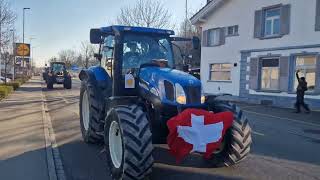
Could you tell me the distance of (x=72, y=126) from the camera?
44.8 ft

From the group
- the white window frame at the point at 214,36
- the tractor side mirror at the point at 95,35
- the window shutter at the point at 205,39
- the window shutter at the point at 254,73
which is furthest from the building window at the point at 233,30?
the tractor side mirror at the point at 95,35

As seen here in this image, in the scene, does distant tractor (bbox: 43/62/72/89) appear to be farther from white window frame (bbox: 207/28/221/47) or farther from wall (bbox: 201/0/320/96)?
white window frame (bbox: 207/28/221/47)

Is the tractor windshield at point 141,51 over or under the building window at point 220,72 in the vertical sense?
over

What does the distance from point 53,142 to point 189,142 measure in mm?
4599

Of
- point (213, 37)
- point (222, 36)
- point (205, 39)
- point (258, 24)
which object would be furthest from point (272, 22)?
point (205, 39)

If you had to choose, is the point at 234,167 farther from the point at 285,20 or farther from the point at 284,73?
the point at 285,20

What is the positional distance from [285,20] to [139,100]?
18.6 metres

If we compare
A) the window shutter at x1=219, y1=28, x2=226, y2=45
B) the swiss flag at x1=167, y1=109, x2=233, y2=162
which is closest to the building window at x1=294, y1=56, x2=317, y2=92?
the window shutter at x1=219, y1=28, x2=226, y2=45

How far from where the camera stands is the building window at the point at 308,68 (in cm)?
2333

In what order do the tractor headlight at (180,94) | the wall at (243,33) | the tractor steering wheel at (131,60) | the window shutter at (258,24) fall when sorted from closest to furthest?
the tractor headlight at (180,94), the tractor steering wheel at (131,60), the wall at (243,33), the window shutter at (258,24)

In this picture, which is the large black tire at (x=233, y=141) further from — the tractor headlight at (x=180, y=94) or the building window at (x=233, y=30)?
the building window at (x=233, y=30)

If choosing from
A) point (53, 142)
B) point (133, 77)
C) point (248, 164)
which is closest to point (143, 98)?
point (133, 77)

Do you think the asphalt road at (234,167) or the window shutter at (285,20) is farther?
the window shutter at (285,20)

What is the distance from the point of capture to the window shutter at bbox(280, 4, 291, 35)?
2480 cm
